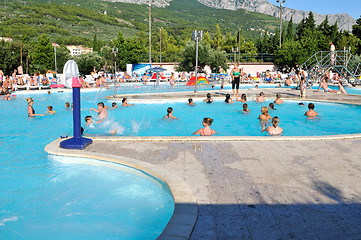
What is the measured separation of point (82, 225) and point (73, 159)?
7.05 feet

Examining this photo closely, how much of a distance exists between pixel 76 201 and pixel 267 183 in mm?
2940

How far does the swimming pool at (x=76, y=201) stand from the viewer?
4016 millimetres

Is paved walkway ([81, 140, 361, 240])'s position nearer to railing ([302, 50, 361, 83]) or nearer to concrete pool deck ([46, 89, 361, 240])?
concrete pool deck ([46, 89, 361, 240])

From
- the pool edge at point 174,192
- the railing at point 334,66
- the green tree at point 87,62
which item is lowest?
the pool edge at point 174,192


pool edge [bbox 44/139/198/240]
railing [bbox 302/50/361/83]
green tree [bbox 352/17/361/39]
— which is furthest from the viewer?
green tree [bbox 352/17/361/39]

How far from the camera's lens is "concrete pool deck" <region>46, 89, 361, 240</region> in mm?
3178

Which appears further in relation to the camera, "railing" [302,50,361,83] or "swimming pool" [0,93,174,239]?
"railing" [302,50,361,83]

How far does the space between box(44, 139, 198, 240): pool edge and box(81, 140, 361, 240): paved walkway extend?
94mm

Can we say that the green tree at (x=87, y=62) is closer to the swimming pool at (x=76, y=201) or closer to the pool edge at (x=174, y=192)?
the swimming pool at (x=76, y=201)

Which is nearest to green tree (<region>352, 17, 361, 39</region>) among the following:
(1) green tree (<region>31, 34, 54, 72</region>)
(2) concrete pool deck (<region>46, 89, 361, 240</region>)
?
(1) green tree (<region>31, 34, 54, 72</region>)

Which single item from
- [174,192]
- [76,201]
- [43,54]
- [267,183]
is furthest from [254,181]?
[43,54]

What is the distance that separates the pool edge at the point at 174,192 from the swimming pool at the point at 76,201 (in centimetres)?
13

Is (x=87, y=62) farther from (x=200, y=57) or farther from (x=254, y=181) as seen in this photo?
(x=254, y=181)

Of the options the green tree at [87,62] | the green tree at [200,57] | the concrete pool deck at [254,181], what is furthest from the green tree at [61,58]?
the concrete pool deck at [254,181]
